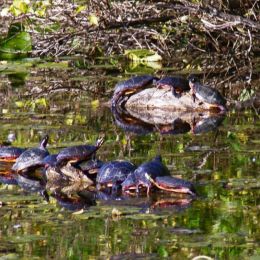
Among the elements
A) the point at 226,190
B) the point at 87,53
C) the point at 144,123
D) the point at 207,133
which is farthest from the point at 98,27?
the point at 226,190

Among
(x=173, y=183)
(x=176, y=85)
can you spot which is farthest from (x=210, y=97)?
(x=173, y=183)

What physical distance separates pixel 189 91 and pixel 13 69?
17.2ft

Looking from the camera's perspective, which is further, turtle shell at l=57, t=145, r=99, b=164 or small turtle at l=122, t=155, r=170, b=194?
turtle shell at l=57, t=145, r=99, b=164

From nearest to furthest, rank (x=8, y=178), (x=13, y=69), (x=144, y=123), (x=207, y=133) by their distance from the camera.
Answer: (x=8, y=178)
(x=207, y=133)
(x=144, y=123)
(x=13, y=69)

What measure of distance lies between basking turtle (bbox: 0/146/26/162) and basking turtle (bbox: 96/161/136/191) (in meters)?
1.40

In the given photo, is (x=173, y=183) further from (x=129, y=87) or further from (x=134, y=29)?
(x=134, y=29)

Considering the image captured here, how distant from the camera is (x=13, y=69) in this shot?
17812mm

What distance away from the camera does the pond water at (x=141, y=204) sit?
686 centimetres

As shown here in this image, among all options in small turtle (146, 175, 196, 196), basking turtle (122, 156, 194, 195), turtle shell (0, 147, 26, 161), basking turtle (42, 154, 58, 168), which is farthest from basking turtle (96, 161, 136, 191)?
turtle shell (0, 147, 26, 161)

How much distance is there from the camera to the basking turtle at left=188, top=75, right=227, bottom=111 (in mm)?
12883

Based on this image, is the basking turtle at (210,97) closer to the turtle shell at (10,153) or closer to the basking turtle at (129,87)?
the basking turtle at (129,87)

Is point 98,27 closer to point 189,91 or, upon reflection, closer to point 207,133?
point 189,91

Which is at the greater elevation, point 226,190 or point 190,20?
point 190,20

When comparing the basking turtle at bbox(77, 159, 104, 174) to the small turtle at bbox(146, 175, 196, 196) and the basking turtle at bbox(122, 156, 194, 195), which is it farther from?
the small turtle at bbox(146, 175, 196, 196)
